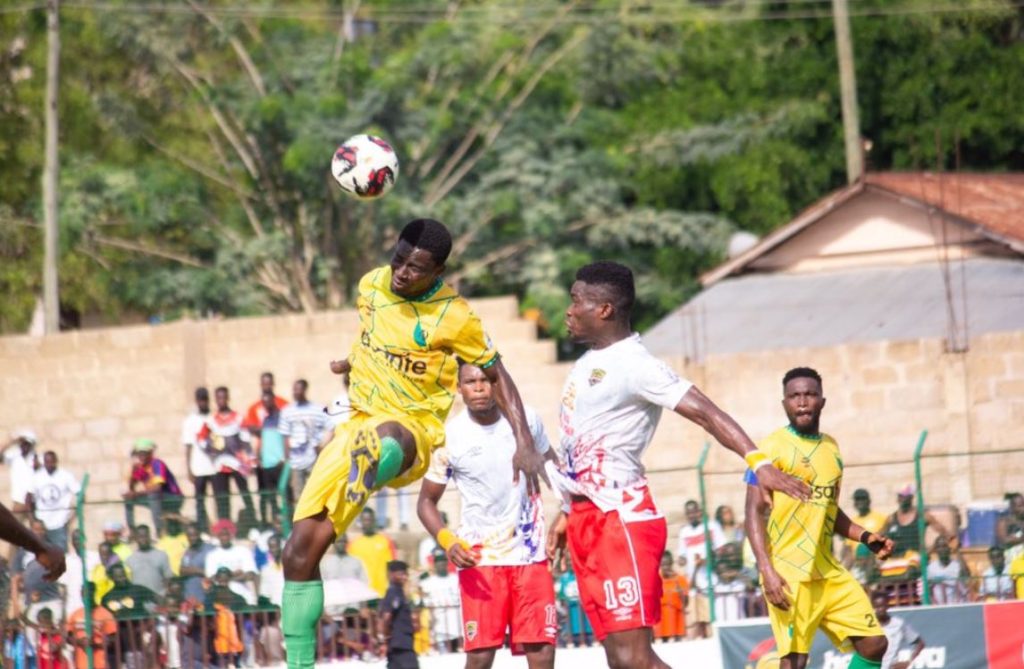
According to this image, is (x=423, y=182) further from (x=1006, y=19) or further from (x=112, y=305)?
(x=1006, y=19)

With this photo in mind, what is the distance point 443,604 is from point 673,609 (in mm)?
1963

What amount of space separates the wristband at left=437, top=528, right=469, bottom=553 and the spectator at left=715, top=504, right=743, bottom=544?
5322 millimetres

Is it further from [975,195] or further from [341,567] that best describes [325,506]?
[975,195]

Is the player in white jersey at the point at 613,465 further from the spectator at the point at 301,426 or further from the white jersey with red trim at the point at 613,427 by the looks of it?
the spectator at the point at 301,426

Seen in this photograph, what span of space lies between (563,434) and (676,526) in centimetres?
651

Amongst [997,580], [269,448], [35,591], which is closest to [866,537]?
[997,580]

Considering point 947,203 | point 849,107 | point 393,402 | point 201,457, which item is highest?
point 849,107

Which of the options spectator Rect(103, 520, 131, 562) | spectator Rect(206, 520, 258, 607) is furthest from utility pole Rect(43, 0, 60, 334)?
spectator Rect(206, 520, 258, 607)

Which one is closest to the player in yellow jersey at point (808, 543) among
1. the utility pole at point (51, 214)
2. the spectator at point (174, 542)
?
the spectator at point (174, 542)

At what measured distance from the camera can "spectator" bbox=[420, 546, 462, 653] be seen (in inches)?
593

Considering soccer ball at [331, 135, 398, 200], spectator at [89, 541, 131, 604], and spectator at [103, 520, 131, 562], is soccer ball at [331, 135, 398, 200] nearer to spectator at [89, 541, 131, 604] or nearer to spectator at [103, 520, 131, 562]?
spectator at [89, 541, 131, 604]

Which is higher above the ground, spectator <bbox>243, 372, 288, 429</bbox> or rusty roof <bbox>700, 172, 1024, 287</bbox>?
rusty roof <bbox>700, 172, 1024, 287</bbox>

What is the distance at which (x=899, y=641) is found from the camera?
1323cm

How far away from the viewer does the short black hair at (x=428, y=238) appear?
9.60 metres
